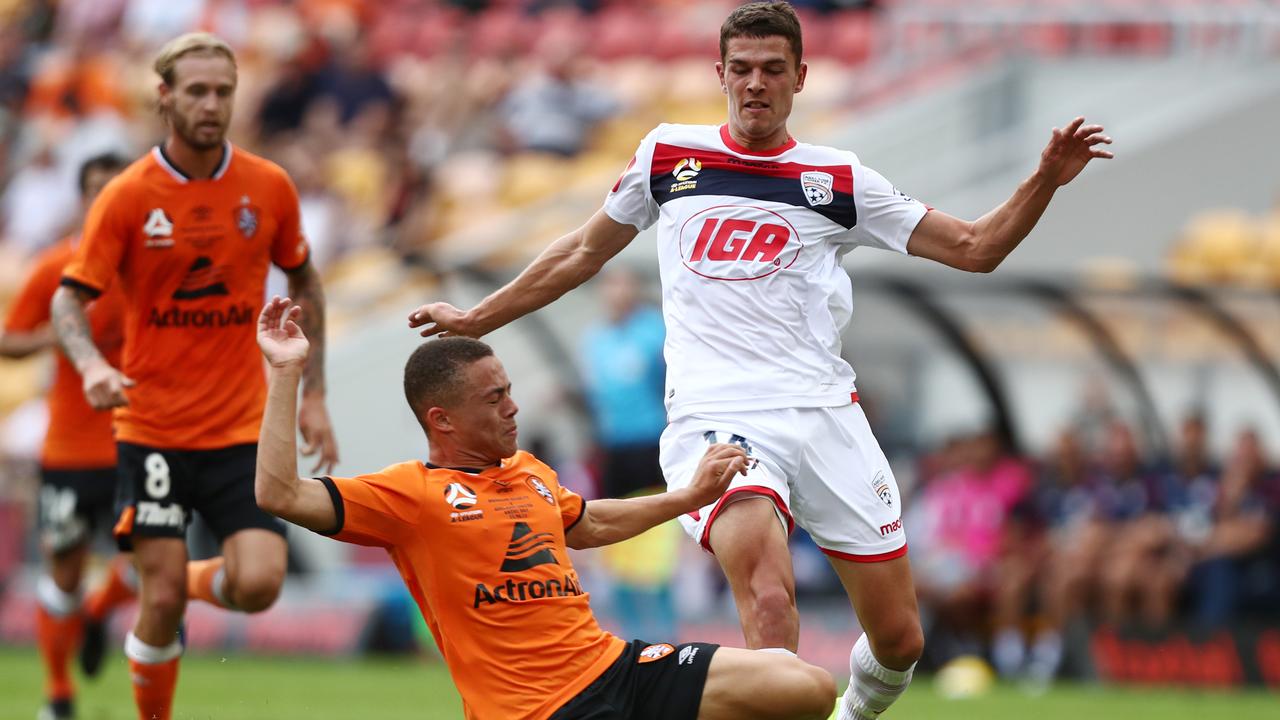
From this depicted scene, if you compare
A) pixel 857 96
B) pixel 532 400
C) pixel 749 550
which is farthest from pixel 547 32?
pixel 749 550

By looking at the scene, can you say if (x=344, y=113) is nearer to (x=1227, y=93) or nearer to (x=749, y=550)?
(x=1227, y=93)

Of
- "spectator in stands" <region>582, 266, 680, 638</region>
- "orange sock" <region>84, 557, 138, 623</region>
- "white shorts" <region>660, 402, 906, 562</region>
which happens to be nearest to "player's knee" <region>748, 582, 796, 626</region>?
"white shorts" <region>660, 402, 906, 562</region>

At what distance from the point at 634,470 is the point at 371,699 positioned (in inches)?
95.7

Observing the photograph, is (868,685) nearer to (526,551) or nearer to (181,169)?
(526,551)

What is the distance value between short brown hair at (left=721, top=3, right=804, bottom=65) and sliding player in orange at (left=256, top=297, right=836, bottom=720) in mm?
1597

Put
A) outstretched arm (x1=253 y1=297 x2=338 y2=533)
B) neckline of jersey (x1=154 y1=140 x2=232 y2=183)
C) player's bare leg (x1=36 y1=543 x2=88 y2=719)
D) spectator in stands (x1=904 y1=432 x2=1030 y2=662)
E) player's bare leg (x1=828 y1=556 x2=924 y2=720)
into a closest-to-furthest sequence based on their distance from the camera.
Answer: outstretched arm (x1=253 y1=297 x2=338 y2=533), player's bare leg (x1=828 y1=556 x2=924 y2=720), neckline of jersey (x1=154 y1=140 x2=232 y2=183), player's bare leg (x1=36 y1=543 x2=88 y2=719), spectator in stands (x1=904 y1=432 x2=1030 y2=662)

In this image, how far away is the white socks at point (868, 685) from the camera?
284 inches

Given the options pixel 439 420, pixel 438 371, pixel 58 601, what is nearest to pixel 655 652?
pixel 439 420

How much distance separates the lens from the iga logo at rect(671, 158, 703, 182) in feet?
22.8

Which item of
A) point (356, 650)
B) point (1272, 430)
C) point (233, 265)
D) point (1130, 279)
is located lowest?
point (356, 650)

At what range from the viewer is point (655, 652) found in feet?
19.2

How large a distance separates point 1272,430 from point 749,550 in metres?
8.50

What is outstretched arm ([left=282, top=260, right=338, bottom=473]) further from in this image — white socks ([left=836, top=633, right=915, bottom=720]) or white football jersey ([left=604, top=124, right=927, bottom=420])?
white socks ([left=836, top=633, right=915, bottom=720])

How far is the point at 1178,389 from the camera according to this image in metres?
14.3
